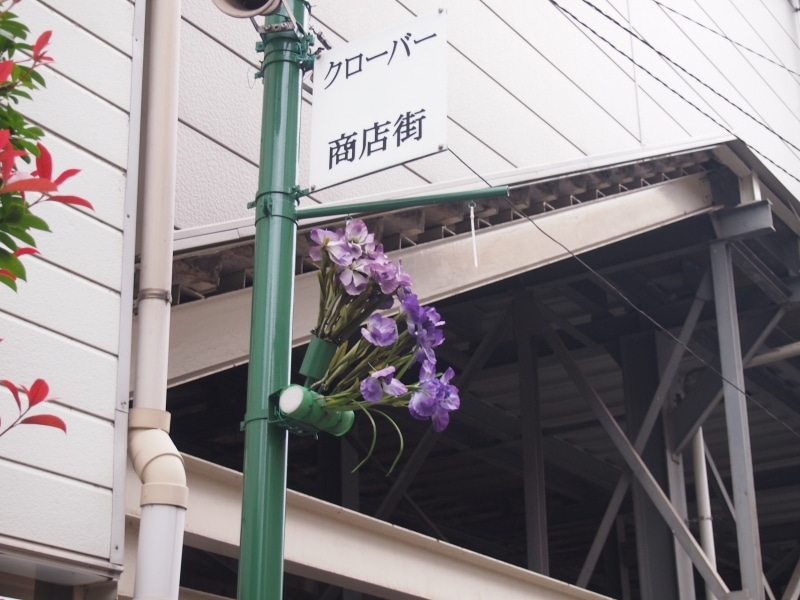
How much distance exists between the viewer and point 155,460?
191 inches

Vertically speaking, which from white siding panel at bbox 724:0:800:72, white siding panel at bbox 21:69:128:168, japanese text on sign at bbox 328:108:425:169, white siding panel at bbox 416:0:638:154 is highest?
white siding panel at bbox 724:0:800:72

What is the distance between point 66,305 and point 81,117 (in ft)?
2.92

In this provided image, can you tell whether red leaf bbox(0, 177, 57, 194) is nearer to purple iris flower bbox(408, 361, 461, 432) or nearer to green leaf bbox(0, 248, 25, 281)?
green leaf bbox(0, 248, 25, 281)

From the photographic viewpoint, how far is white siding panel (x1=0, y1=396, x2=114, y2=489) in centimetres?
453

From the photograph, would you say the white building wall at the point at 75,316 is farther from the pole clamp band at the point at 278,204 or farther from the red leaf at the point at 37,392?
the red leaf at the point at 37,392

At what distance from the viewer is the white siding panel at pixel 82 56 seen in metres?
5.21

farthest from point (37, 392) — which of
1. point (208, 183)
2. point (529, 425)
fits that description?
point (529, 425)

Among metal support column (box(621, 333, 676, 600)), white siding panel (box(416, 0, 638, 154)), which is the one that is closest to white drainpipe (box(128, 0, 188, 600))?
white siding panel (box(416, 0, 638, 154))

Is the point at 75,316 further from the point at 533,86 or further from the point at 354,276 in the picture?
the point at 533,86

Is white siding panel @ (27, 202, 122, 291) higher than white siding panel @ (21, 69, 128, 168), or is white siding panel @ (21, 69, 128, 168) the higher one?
white siding panel @ (21, 69, 128, 168)

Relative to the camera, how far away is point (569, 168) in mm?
8906

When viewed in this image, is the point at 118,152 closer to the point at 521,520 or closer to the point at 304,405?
the point at 304,405

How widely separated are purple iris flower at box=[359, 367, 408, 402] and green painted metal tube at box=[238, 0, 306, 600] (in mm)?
391

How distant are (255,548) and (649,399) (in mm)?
8597
